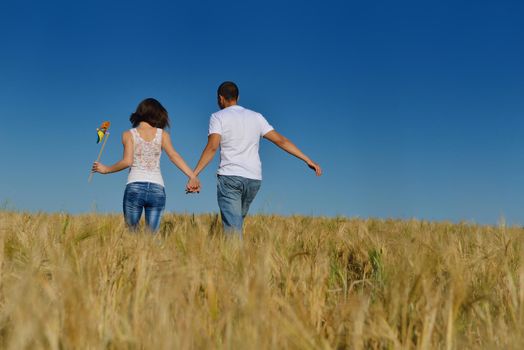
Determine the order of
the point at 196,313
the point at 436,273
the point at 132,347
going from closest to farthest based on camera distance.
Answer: the point at 132,347 < the point at 196,313 < the point at 436,273

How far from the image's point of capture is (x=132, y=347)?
1.39m

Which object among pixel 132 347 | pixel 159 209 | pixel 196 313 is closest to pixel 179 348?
pixel 132 347

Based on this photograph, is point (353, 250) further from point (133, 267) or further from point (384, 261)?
point (133, 267)

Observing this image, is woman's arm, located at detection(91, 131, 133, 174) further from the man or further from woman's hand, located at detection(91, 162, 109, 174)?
the man

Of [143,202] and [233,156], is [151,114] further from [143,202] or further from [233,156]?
[233,156]

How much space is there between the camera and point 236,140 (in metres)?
5.46

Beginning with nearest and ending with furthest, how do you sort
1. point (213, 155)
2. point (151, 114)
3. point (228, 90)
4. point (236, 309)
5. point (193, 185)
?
point (236, 309), point (193, 185), point (213, 155), point (228, 90), point (151, 114)

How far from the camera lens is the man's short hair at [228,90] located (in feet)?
18.5

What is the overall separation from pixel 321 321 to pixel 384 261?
3.78 ft

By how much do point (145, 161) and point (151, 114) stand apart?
0.55 meters

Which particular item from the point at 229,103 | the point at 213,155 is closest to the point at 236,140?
the point at 213,155

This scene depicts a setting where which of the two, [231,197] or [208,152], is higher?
[208,152]

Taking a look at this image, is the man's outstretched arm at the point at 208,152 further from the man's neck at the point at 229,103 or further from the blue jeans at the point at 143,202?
the blue jeans at the point at 143,202

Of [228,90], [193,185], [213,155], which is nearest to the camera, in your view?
[193,185]
